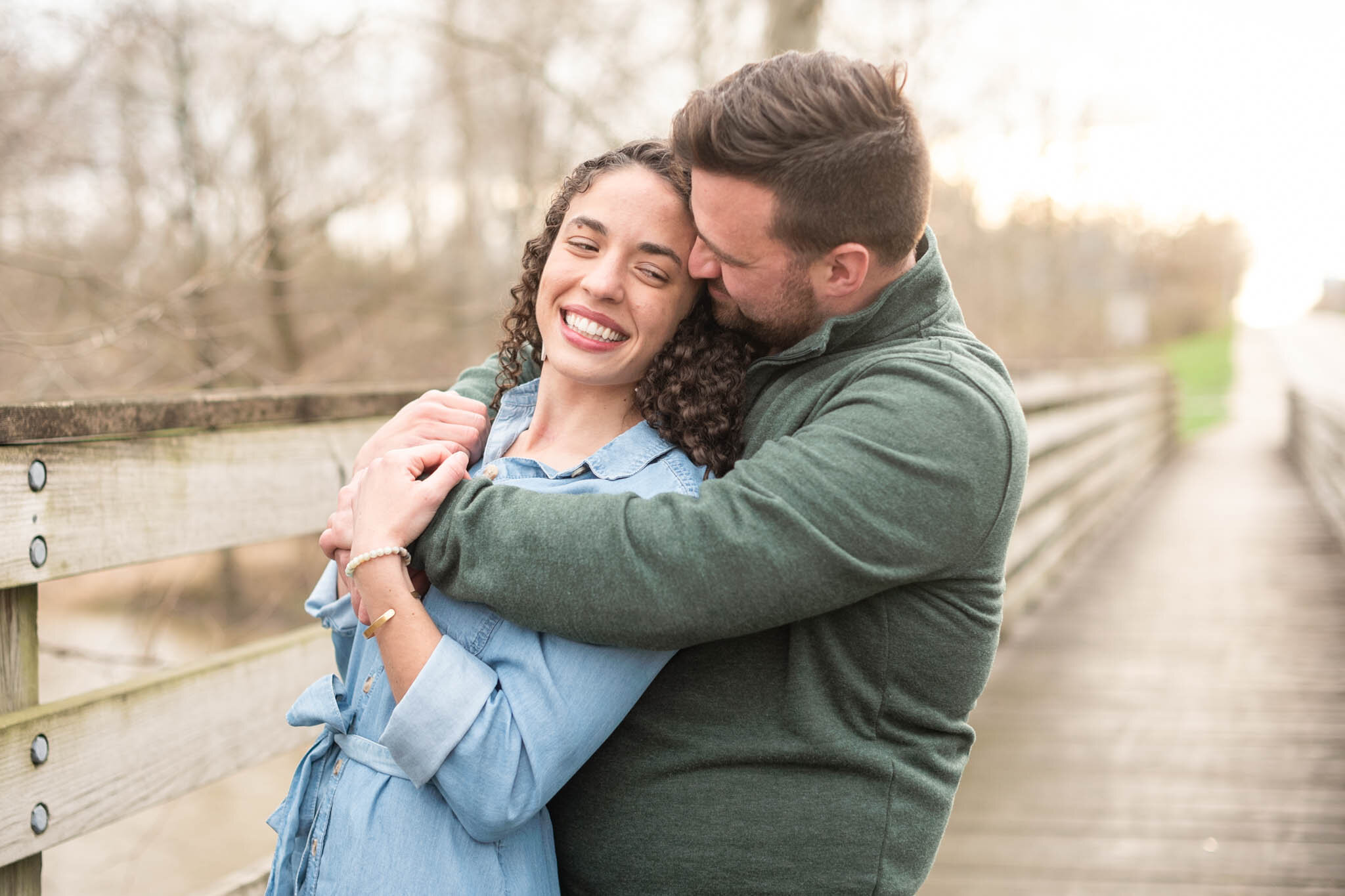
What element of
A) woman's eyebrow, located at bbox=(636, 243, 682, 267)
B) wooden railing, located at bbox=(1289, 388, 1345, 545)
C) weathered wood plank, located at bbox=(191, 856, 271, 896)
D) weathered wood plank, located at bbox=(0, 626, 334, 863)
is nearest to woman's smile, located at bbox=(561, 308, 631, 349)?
woman's eyebrow, located at bbox=(636, 243, 682, 267)

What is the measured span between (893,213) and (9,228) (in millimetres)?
4574

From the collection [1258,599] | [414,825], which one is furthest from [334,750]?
[1258,599]

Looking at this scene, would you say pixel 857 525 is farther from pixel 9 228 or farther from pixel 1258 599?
pixel 1258 599

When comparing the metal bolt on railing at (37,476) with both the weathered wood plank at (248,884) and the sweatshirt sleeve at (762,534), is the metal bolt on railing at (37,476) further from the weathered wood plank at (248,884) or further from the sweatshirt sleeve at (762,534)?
the weathered wood plank at (248,884)

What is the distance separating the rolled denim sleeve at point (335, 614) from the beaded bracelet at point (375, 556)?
0.94 feet

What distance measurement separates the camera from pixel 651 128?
5695 millimetres

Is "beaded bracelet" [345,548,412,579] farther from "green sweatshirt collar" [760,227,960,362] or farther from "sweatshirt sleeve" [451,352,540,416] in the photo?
"green sweatshirt collar" [760,227,960,362]

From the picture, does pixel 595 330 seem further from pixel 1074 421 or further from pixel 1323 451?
pixel 1323 451

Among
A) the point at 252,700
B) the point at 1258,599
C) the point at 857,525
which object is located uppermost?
the point at 857,525

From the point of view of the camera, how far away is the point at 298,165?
6.08 m

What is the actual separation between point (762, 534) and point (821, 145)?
60cm

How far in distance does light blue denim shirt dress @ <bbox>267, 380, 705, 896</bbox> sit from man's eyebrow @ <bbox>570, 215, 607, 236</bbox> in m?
0.36

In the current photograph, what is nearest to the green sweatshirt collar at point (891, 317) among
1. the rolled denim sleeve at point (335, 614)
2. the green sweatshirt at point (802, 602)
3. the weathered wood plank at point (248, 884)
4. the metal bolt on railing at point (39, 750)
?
the green sweatshirt at point (802, 602)

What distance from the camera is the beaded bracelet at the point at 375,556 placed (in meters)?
1.51
